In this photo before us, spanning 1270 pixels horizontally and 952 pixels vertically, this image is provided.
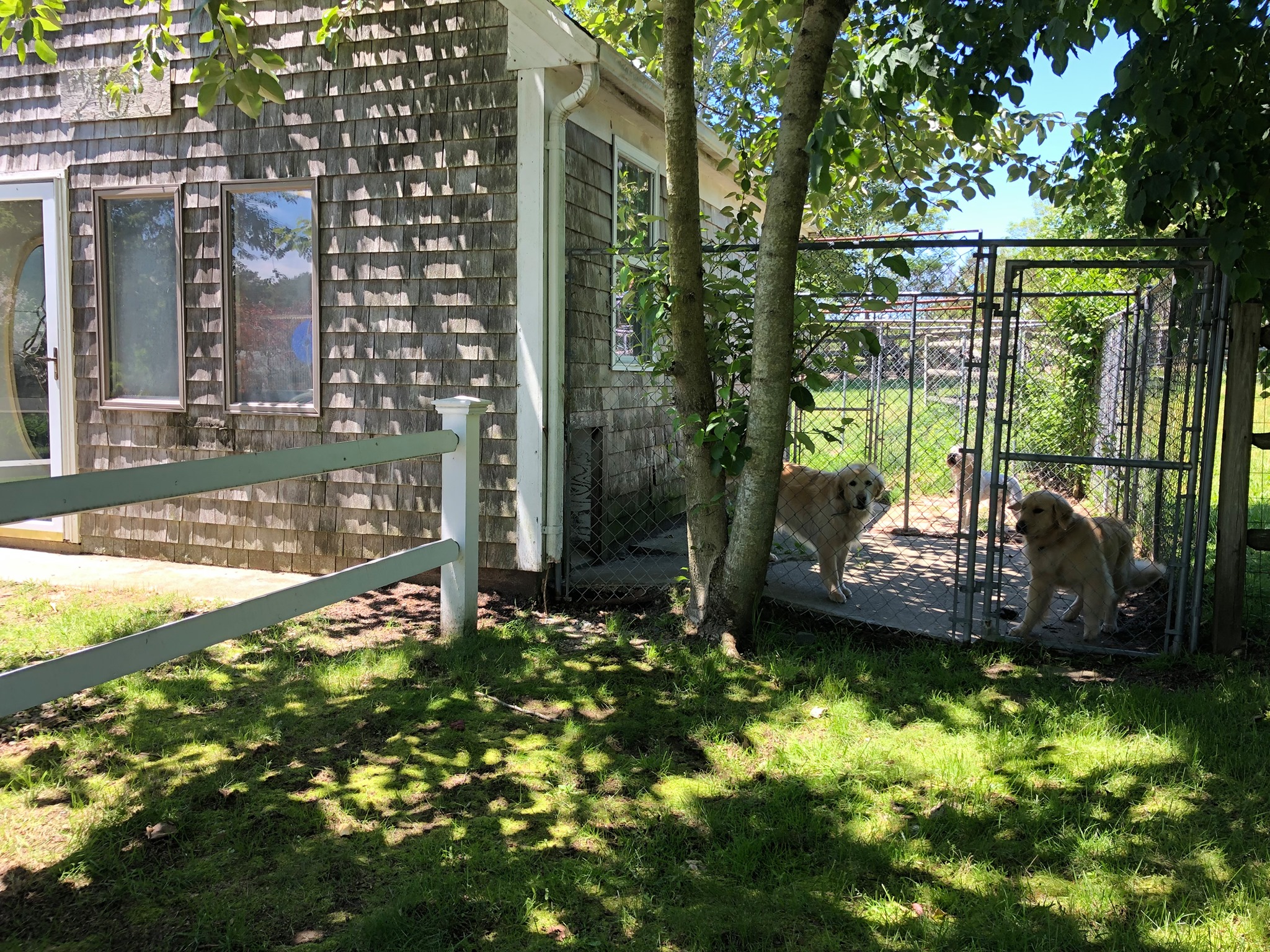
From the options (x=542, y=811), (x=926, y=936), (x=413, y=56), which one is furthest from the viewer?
(x=413, y=56)

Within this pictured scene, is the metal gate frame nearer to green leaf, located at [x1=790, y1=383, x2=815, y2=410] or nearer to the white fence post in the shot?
green leaf, located at [x1=790, y1=383, x2=815, y2=410]

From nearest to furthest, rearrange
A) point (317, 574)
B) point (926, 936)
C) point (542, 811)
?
1. point (926, 936)
2. point (542, 811)
3. point (317, 574)

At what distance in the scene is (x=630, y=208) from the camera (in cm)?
737

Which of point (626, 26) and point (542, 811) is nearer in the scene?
point (542, 811)

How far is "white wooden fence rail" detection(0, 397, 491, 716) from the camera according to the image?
2.86 meters

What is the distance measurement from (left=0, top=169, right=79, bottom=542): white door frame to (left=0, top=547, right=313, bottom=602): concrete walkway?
0.35 metres

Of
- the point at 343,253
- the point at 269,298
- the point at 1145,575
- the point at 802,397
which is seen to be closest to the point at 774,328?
the point at 802,397

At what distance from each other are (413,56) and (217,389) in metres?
2.78

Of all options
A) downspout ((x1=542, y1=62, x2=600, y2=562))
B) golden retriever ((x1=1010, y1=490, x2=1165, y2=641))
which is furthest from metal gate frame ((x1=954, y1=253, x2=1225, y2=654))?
downspout ((x1=542, y1=62, x2=600, y2=562))

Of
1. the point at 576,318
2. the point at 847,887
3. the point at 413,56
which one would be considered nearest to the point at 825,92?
the point at 576,318

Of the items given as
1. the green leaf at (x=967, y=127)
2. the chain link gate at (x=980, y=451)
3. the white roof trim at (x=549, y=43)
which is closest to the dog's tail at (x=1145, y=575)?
the chain link gate at (x=980, y=451)

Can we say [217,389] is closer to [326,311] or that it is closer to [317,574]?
[326,311]

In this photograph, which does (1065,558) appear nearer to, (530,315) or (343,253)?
(530,315)

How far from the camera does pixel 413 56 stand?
19.7 feet
